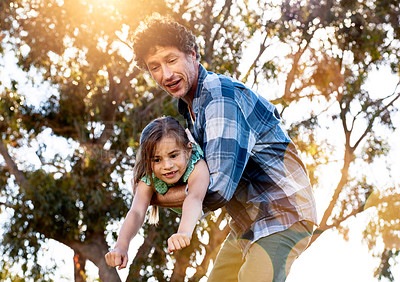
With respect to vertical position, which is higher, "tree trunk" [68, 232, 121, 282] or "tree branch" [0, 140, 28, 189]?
"tree branch" [0, 140, 28, 189]

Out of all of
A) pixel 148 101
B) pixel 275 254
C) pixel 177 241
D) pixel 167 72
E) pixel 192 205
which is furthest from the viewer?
pixel 148 101

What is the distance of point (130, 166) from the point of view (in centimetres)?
1167

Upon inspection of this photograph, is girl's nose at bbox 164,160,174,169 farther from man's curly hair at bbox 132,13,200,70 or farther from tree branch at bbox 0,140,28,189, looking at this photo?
tree branch at bbox 0,140,28,189

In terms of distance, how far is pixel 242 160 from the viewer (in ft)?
7.20

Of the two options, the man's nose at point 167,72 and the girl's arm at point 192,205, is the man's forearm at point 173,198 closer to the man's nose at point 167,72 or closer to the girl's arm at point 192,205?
the girl's arm at point 192,205

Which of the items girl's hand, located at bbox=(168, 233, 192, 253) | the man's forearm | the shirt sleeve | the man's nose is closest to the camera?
girl's hand, located at bbox=(168, 233, 192, 253)

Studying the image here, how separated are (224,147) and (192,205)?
9.5 inches

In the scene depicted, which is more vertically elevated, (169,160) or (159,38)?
(159,38)

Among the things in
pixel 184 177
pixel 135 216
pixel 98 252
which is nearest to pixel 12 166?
pixel 98 252

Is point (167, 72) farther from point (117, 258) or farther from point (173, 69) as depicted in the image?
point (117, 258)

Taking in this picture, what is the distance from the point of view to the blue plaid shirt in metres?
2.19

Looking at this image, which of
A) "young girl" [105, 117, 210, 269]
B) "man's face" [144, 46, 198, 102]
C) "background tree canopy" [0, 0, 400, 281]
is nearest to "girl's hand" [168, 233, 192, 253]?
"young girl" [105, 117, 210, 269]

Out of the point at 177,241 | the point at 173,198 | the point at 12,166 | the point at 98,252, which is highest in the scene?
the point at 12,166

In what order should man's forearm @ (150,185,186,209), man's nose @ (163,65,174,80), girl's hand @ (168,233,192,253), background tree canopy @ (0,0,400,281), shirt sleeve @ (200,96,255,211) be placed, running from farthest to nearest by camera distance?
background tree canopy @ (0,0,400,281)
man's nose @ (163,65,174,80)
man's forearm @ (150,185,186,209)
shirt sleeve @ (200,96,255,211)
girl's hand @ (168,233,192,253)
